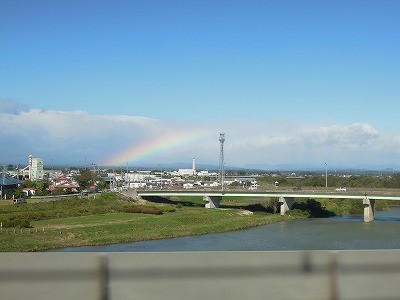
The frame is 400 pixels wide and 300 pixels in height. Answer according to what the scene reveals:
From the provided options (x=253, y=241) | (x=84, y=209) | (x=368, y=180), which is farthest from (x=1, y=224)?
(x=368, y=180)

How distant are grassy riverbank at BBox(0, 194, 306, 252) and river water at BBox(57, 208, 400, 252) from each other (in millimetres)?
775

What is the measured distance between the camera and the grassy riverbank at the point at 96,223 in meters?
15.6

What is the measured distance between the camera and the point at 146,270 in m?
1.71

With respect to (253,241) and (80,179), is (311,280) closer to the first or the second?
(253,241)

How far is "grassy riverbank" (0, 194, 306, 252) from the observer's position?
1563 cm

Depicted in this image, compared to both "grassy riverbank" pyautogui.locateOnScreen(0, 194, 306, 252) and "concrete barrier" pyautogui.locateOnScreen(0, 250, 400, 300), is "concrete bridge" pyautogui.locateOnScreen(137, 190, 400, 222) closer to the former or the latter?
"grassy riverbank" pyautogui.locateOnScreen(0, 194, 306, 252)

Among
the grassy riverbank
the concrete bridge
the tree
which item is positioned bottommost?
the grassy riverbank

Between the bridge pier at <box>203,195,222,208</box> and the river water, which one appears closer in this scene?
the river water

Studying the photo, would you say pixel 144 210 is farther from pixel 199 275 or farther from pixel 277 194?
pixel 199 275

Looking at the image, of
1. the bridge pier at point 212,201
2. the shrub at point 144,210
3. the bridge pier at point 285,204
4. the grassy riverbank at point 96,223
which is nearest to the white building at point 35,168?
the grassy riverbank at point 96,223

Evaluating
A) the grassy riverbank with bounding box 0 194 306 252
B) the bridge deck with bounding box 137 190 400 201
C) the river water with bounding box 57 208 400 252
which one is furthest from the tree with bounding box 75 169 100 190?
the river water with bounding box 57 208 400 252

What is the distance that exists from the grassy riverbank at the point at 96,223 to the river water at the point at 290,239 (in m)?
0.77

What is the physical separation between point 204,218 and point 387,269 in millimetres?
21910

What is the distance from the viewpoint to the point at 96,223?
1970 cm
